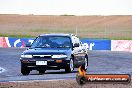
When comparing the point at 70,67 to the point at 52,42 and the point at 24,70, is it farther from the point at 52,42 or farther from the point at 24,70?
the point at 24,70

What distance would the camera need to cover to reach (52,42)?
2255 cm

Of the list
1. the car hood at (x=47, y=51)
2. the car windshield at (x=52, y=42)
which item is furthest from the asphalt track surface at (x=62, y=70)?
the car windshield at (x=52, y=42)

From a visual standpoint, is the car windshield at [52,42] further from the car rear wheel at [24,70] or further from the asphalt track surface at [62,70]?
the car rear wheel at [24,70]

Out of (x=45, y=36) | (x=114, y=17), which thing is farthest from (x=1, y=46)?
(x=114, y=17)

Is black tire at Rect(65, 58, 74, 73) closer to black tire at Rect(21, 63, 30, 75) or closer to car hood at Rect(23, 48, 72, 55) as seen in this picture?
car hood at Rect(23, 48, 72, 55)

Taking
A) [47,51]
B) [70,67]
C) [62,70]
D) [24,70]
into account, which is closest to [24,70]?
[24,70]

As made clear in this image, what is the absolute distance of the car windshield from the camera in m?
22.4

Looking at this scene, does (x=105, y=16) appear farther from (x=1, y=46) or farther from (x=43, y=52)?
(x=43, y=52)

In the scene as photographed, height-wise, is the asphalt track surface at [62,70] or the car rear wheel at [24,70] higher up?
the car rear wheel at [24,70]

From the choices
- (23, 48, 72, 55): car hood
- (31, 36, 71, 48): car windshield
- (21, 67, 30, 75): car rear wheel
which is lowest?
(21, 67, 30, 75): car rear wheel

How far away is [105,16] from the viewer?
349ft

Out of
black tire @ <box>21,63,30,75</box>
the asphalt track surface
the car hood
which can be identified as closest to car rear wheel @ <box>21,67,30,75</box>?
black tire @ <box>21,63,30,75</box>

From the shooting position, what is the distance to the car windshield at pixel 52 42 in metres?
22.4

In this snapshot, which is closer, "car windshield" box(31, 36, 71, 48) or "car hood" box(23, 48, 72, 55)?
"car hood" box(23, 48, 72, 55)
